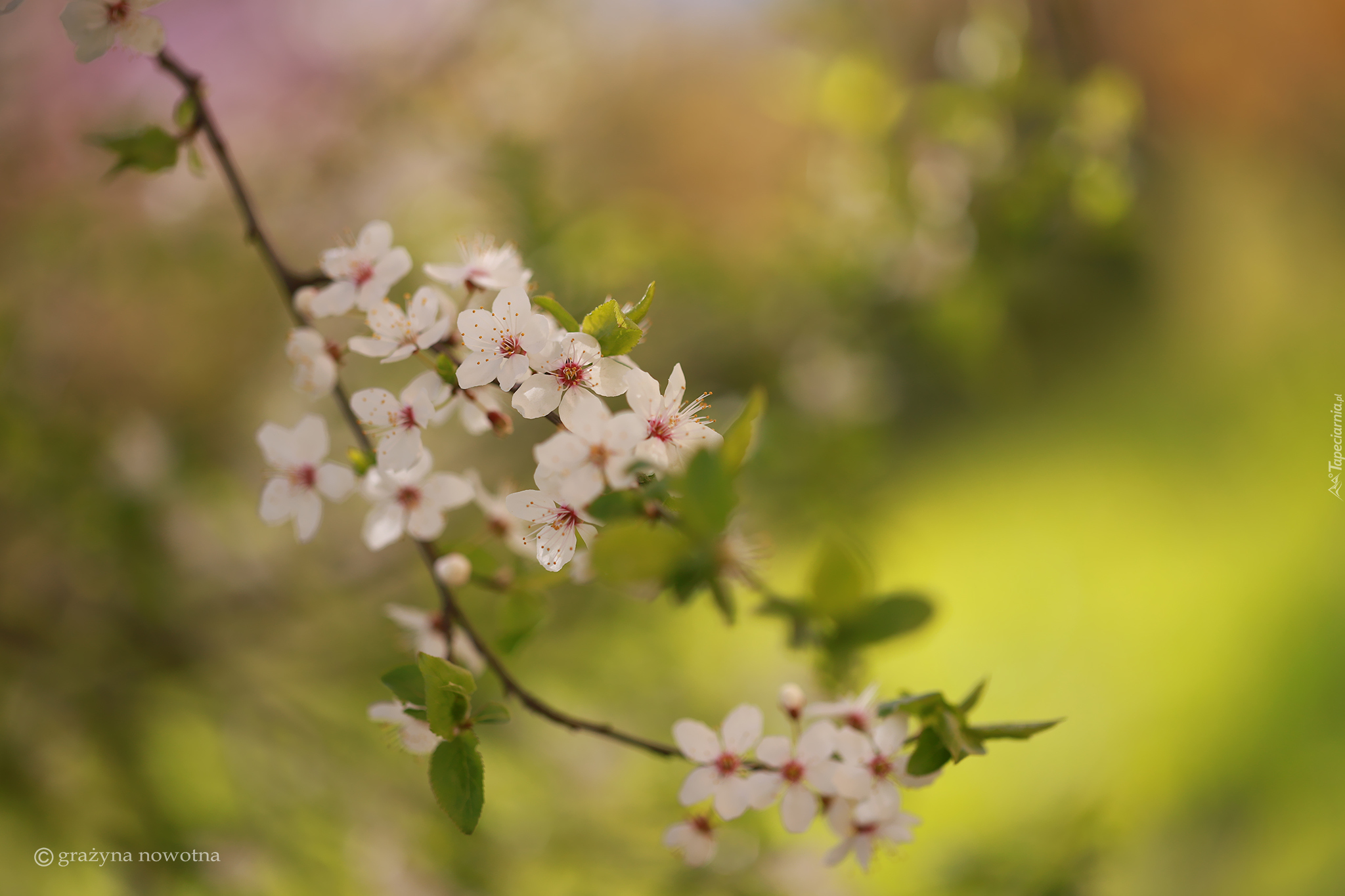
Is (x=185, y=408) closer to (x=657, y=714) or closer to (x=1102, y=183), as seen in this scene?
(x=657, y=714)

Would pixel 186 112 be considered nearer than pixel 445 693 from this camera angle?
No

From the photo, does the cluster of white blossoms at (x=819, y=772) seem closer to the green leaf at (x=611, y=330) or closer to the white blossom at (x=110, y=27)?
the green leaf at (x=611, y=330)

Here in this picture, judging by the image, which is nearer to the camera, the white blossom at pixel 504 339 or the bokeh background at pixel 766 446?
the white blossom at pixel 504 339

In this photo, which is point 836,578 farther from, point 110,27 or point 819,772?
point 110,27

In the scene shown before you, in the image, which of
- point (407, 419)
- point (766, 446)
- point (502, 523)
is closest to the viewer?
point (407, 419)
